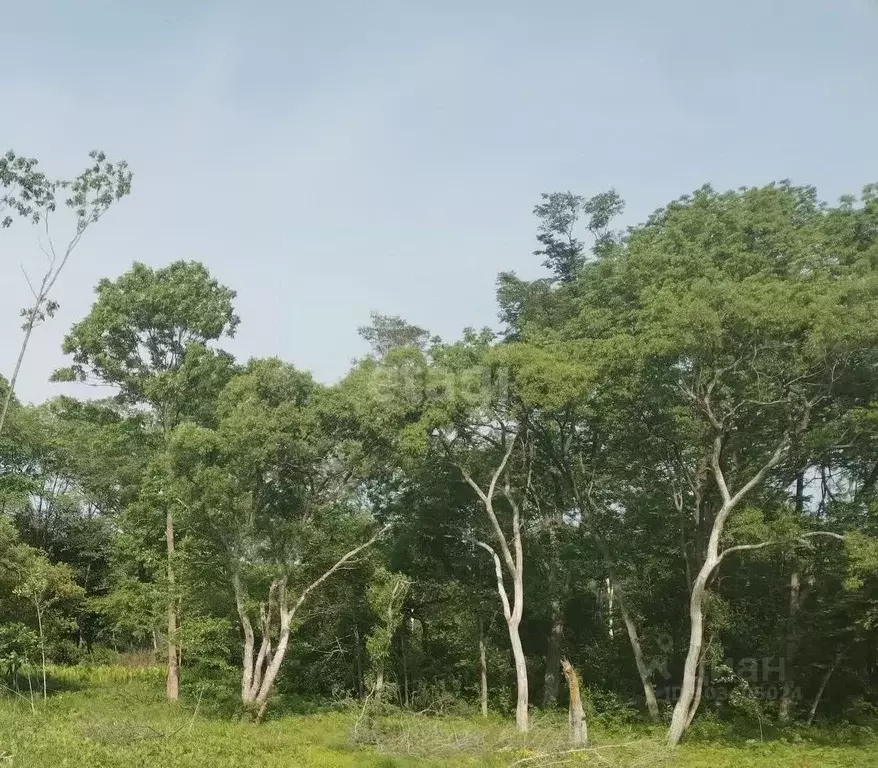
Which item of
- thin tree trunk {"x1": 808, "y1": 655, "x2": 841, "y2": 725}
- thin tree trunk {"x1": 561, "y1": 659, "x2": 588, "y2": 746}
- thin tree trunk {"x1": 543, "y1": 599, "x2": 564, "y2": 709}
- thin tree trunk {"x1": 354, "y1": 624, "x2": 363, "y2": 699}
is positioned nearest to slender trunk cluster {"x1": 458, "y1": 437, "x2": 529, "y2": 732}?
thin tree trunk {"x1": 561, "y1": 659, "x2": 588, "y2": 746}

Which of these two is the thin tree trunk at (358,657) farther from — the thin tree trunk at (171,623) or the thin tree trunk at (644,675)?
the thin tree trunk at (644,675)

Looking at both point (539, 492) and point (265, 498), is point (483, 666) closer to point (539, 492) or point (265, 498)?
point (539, 492)

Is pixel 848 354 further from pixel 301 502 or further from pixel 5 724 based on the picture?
pixel 5 724

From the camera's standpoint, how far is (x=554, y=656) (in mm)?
21672

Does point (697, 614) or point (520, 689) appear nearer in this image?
point (697, 614)

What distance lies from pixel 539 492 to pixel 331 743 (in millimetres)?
9539

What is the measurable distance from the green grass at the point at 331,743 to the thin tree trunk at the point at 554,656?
2.03 metres

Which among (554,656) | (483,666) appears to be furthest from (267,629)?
(554,656)

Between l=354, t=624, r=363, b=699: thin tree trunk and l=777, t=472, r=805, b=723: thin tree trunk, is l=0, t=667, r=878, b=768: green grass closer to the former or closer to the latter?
l=777, t=472, r=805, b=723: thin tree trunk

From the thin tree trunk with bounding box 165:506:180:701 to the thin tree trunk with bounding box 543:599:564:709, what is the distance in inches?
381

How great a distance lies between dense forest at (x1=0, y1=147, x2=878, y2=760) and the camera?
17.0 m

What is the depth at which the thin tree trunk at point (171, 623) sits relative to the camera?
66.5 feet

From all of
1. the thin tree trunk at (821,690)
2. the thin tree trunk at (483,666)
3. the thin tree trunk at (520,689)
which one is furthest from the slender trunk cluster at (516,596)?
the thin tree trunk at (821,690)

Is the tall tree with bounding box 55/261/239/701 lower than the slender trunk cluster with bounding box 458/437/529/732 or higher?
higher
